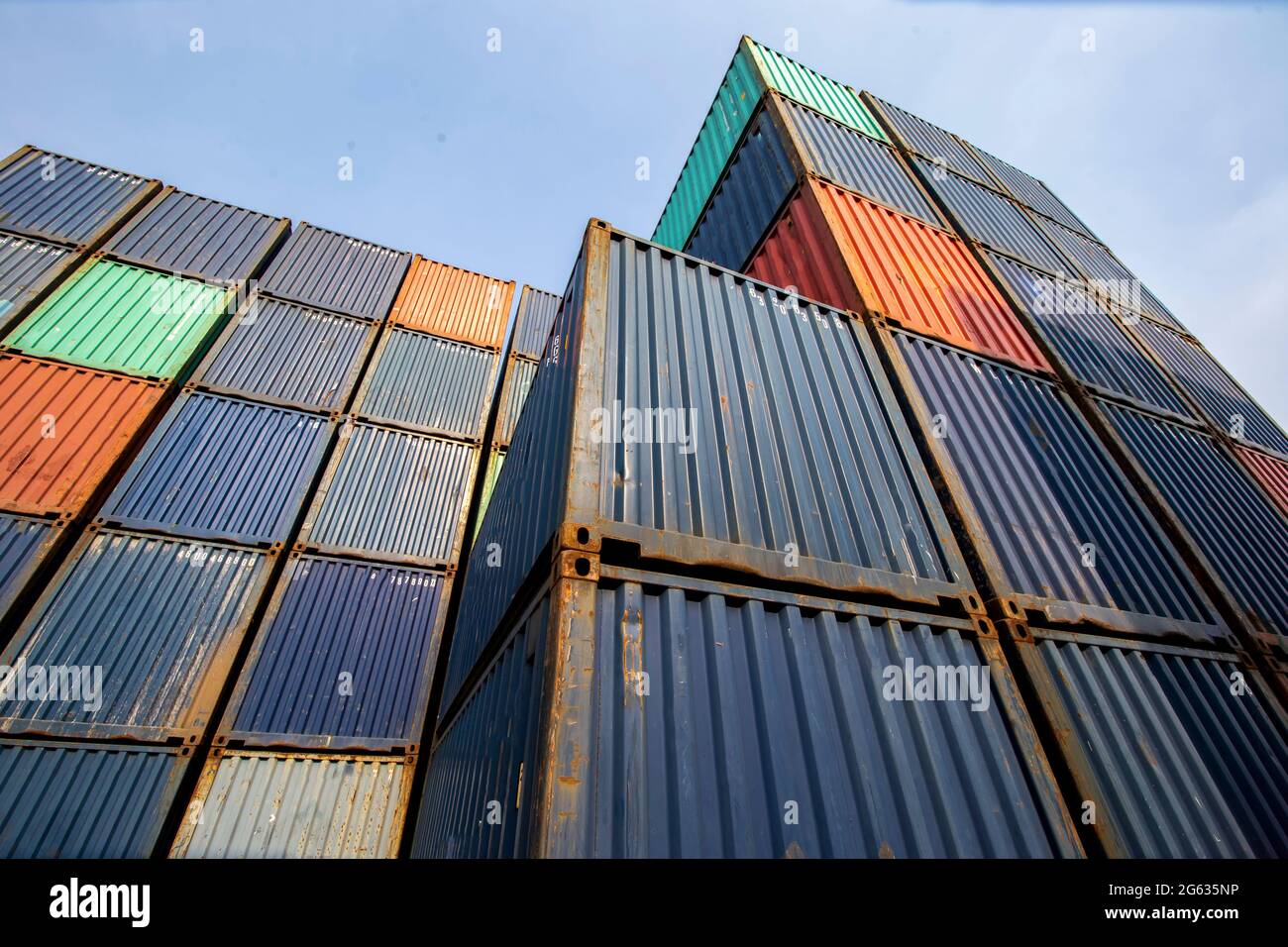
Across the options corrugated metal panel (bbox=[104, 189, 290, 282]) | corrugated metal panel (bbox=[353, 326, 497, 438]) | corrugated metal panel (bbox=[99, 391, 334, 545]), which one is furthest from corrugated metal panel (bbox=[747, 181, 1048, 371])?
corrugated metal panel (bbox=[104, 189, 290, 282])

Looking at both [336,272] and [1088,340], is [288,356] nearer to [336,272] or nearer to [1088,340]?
[336,272]

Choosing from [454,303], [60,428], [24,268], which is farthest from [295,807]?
[454,303]

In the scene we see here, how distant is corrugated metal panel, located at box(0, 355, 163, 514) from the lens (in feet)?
26.1

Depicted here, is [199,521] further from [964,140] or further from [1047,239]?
[964,140]

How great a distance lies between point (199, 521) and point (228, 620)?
1.82 meters

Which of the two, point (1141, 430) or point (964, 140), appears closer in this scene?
point (1141, 430)

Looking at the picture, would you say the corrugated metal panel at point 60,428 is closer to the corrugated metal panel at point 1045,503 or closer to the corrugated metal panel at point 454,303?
the corrugated metal panel at point 454,303

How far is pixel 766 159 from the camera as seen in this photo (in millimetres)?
8641

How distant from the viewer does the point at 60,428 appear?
859cm

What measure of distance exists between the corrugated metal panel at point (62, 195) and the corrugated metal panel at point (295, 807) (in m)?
11.3

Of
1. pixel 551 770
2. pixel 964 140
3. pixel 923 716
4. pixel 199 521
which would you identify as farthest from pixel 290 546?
pixel 964 140
